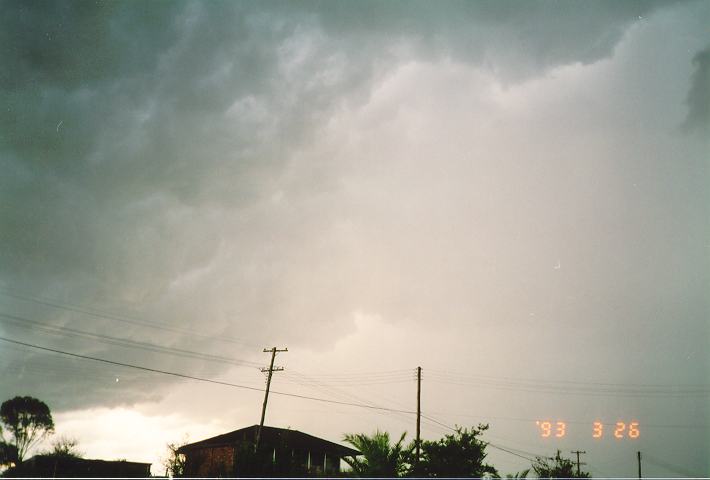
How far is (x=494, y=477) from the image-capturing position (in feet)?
66.8

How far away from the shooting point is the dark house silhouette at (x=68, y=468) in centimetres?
4128

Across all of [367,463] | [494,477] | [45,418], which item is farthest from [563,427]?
[45,418]

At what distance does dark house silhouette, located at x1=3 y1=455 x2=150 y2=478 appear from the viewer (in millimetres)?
41281

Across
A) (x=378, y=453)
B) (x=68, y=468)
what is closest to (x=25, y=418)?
(x=68, y=468)

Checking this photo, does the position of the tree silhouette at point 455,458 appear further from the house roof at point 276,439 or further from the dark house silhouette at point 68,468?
the dark house silhouette at point 68,468

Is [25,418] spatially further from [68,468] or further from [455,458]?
[455,458]

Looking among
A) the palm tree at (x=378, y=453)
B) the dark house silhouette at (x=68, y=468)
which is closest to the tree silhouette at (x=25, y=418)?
the dark house silhouette at (x=68, y=468)

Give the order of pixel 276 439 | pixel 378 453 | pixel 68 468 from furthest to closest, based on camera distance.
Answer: pixel 68 468, pixel 276 439, pixel 378 453

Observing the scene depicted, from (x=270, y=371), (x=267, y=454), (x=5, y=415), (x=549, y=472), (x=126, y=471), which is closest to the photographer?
(x=267, y=454)

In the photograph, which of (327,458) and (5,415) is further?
(5,415)

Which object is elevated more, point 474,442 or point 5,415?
point 474,442

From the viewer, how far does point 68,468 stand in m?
42.6

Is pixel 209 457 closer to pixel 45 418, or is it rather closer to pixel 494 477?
pixel 494 477

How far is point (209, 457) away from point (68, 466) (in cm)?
1502
